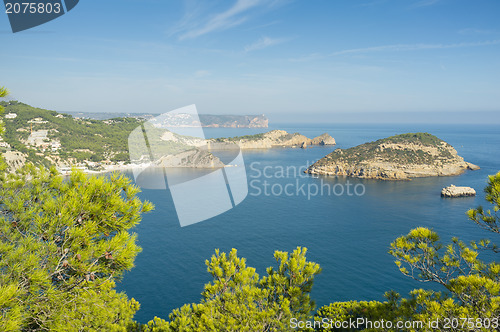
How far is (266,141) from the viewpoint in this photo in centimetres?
14388

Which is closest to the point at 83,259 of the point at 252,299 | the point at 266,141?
the point at 252,299

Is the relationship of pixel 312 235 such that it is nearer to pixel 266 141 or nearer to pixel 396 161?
pixel 396 161

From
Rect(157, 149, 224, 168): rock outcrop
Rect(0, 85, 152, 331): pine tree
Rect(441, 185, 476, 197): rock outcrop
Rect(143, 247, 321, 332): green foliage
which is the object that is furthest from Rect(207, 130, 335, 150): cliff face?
Rect(0, 85, 152, 331): pine tree

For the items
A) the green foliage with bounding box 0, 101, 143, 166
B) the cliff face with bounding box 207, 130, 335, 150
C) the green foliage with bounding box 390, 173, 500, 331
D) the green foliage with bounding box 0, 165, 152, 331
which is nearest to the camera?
the green foliage with bounding box 0, 165, 152, 331

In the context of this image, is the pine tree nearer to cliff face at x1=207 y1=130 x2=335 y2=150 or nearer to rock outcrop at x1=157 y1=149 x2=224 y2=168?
rock outcrop at x1=157 y1=149 x2=224 y2=168

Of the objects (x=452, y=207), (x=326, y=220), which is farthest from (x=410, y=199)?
(x=326, y=220)

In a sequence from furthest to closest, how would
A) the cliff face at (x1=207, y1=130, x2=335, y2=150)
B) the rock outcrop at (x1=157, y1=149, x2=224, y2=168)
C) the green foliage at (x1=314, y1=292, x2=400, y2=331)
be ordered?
the cliff face at (x1=207, y1=130, x2=335, y2=150) < the rock outcrop at (x1=157, y1=149, x2=224, y2=168) < the green foliage at (x1=314, y1=292, x2=400, y2=331)

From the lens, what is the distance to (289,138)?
491 feet

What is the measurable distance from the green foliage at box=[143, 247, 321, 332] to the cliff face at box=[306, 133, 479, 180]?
213 feet

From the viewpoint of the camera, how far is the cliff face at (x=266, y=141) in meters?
134

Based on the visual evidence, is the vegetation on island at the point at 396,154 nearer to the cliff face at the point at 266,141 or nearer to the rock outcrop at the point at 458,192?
the rock outcrop at the point at 458,192

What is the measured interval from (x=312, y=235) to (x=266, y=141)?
10891cm

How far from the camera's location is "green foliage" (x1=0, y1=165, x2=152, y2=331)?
4.26 meters

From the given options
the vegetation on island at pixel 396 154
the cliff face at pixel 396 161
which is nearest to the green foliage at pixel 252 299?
the cliff face at pixel 396 161
